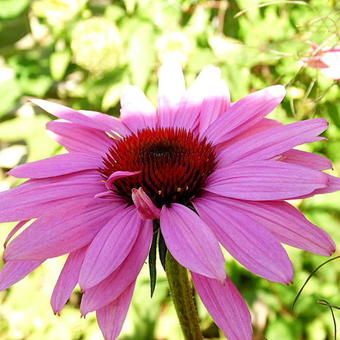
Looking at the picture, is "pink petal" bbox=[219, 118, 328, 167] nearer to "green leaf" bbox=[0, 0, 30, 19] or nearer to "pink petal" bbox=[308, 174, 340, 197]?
"pink petal" bbox=[308, 174, 340, 197]

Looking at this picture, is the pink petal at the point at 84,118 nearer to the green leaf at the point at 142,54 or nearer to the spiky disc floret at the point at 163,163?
the spiky disc floret at the point at 163,163

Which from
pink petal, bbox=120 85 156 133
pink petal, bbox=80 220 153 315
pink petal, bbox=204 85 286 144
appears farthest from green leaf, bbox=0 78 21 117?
pink petal, bbox=80 220 153 315

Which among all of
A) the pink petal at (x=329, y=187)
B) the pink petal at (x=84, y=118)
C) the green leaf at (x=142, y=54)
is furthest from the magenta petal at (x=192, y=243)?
the green leaf at (x=142, y=54)

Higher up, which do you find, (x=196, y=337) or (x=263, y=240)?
(x=263, y=240)

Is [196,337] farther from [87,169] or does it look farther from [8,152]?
[8,152]

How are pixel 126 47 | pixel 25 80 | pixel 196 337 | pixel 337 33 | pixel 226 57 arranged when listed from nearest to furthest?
1. pixel 196 337
2. pixel 337 33
3. pixel 226 57
4. pixel 126 47
5. pixel 25 80

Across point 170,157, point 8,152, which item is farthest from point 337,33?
point 8,152
